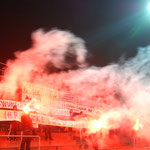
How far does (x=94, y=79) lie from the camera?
1756 centimetres

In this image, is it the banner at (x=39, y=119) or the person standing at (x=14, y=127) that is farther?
the person standing at (x=14, y=127)

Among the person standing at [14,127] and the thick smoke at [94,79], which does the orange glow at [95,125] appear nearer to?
the thick smoke at [94,79]

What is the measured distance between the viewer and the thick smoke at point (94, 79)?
13.5 m

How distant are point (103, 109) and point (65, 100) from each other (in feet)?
13.6

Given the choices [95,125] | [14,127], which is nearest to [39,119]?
[14,127]

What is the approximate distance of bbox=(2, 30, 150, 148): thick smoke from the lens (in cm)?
1352

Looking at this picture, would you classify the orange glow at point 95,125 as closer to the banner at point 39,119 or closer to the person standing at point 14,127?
the banner at point 39,119

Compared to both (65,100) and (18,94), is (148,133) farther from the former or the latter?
(18,94)

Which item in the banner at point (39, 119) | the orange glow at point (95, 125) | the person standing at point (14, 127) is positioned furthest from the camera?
the orange glow at point (95, 125)

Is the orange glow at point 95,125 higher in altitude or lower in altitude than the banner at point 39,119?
lower

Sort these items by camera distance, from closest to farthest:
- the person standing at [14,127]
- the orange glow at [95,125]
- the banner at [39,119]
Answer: the banner at [39,119] < the person standing at [14,127] < the orange glow at [95,125]

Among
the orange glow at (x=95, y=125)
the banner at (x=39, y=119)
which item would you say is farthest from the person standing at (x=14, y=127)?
the orange glow at (x=95, y=125)

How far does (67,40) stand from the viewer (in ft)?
44.9

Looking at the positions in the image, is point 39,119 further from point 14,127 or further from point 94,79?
point 94,79
